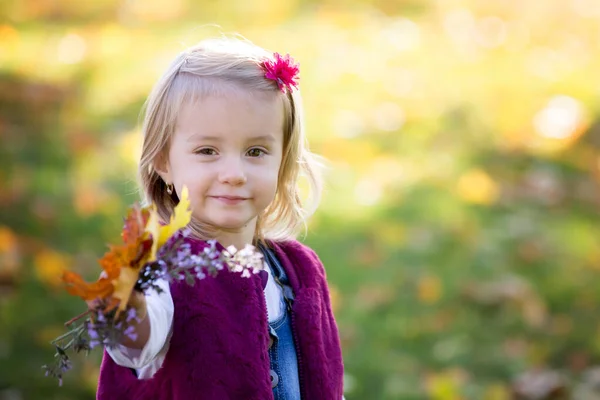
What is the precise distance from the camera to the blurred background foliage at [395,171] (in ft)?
13.5

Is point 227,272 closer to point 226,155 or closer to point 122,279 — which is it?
point 226,155

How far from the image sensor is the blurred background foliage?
412cm

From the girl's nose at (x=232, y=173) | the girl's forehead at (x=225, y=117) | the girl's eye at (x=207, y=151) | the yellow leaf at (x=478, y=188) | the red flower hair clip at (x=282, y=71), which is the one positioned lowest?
the girl's nose at (x=232, y=173)

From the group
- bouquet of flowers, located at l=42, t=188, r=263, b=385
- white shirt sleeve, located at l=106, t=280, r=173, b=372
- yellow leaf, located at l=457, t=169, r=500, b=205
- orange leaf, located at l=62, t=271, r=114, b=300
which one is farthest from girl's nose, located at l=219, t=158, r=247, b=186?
yellow leaf, located at l=457, t=169, r=500, b=205

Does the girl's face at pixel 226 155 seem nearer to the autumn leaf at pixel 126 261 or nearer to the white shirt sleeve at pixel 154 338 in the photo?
the white shirt sleeve at pixel 154 338

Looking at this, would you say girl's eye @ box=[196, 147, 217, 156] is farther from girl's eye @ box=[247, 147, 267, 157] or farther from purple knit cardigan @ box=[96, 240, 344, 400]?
purple knit cardigan @ box=[96, 240, 344, 400]

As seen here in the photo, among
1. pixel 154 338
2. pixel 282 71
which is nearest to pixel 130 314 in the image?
pixel 154 338

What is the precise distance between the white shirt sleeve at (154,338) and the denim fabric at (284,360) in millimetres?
312

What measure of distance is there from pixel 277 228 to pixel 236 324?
0.50 metres

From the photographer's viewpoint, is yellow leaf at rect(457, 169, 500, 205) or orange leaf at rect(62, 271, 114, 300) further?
yellow leaf at rect(457, 169, 500, 205)

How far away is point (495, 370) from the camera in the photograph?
4070 mm

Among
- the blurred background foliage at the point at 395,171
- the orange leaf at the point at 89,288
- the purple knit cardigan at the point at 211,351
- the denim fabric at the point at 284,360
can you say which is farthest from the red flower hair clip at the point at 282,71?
the blurred background foliage at the point at 395,171

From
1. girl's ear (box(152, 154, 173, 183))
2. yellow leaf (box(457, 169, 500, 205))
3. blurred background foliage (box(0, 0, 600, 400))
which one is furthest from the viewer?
yellow leaf (box(457, 169, 500, 205))

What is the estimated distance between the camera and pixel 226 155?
2143 mm
